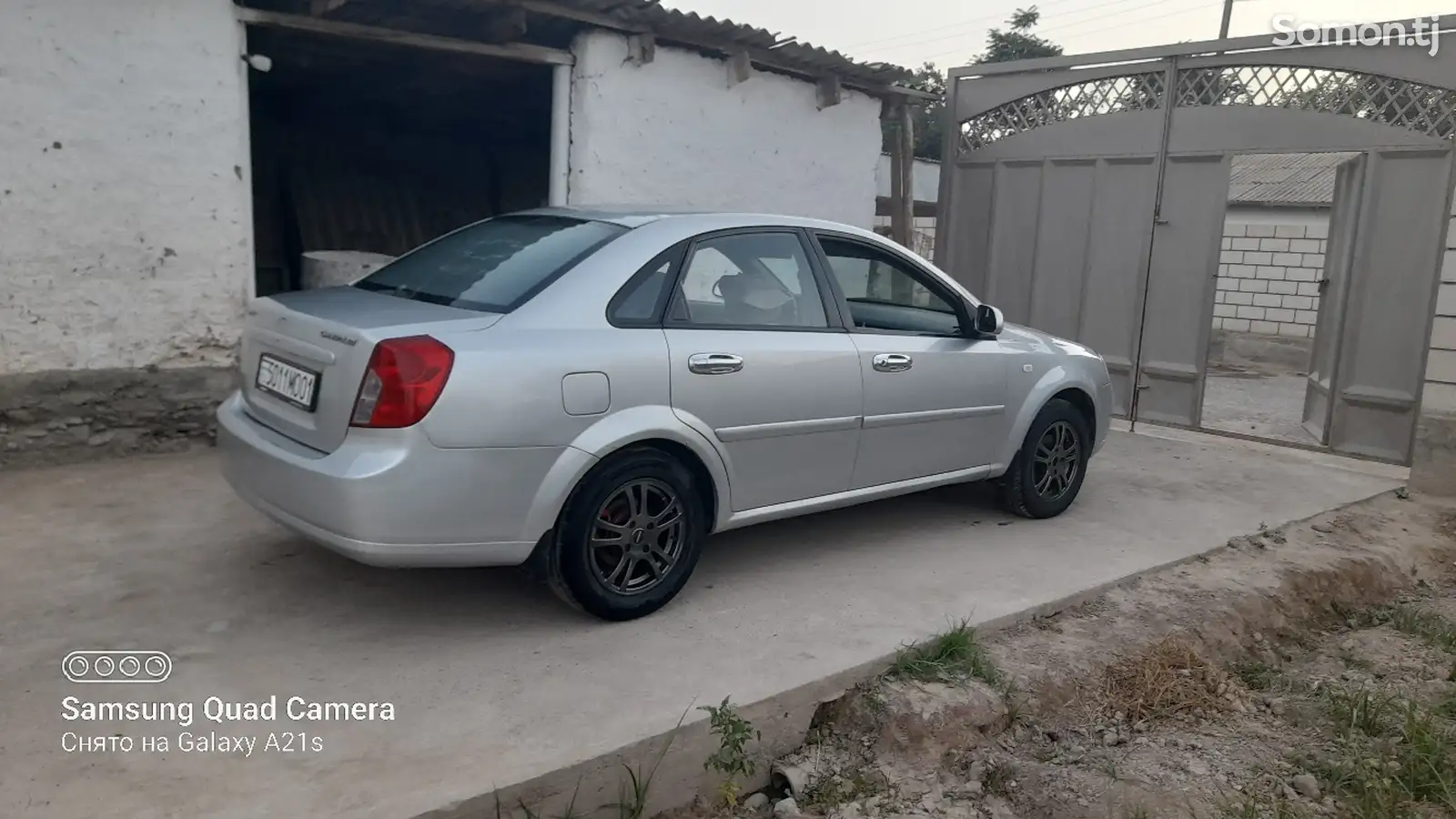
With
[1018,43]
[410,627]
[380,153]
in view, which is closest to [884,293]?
[410,627]

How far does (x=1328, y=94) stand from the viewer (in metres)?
6.96

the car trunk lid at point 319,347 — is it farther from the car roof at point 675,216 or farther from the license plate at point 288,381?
the car roof at point 675,216

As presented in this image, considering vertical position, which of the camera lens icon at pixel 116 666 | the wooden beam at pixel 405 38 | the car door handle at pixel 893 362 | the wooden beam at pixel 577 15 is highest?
the wooden beam at pixel 577 15

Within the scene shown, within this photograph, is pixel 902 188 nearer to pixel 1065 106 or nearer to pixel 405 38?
pixel 1065 106

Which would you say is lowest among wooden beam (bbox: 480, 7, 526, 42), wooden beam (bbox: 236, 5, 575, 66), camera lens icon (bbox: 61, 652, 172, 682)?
camera lens icon (bbox: 61, 652, 172, 682)

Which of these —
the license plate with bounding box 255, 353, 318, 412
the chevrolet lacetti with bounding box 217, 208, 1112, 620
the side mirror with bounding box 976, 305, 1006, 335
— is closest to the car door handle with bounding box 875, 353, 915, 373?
the chevrolet lacetti with bounding box 217, 208, 1112, 620

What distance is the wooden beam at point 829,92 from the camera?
808 cm

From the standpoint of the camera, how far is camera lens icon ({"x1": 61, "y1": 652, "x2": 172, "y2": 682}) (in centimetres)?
315

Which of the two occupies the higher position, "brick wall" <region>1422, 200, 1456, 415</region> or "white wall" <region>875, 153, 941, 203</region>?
"white wall" <region>875, 153, 941, 203</region>

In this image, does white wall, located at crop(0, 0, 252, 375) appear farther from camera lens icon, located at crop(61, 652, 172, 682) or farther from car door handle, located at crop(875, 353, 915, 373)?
car door handle, located at crop(875, 353, 915, 373)

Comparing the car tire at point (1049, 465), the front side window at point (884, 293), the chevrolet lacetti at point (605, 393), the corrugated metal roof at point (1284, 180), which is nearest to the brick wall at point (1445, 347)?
the car tire at point (1049, 465)

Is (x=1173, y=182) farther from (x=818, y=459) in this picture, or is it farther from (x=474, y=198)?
(x=474, y=198)

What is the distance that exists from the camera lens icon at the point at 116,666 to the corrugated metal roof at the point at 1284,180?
16241 millimetres

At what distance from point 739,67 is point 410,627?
5192 mm
